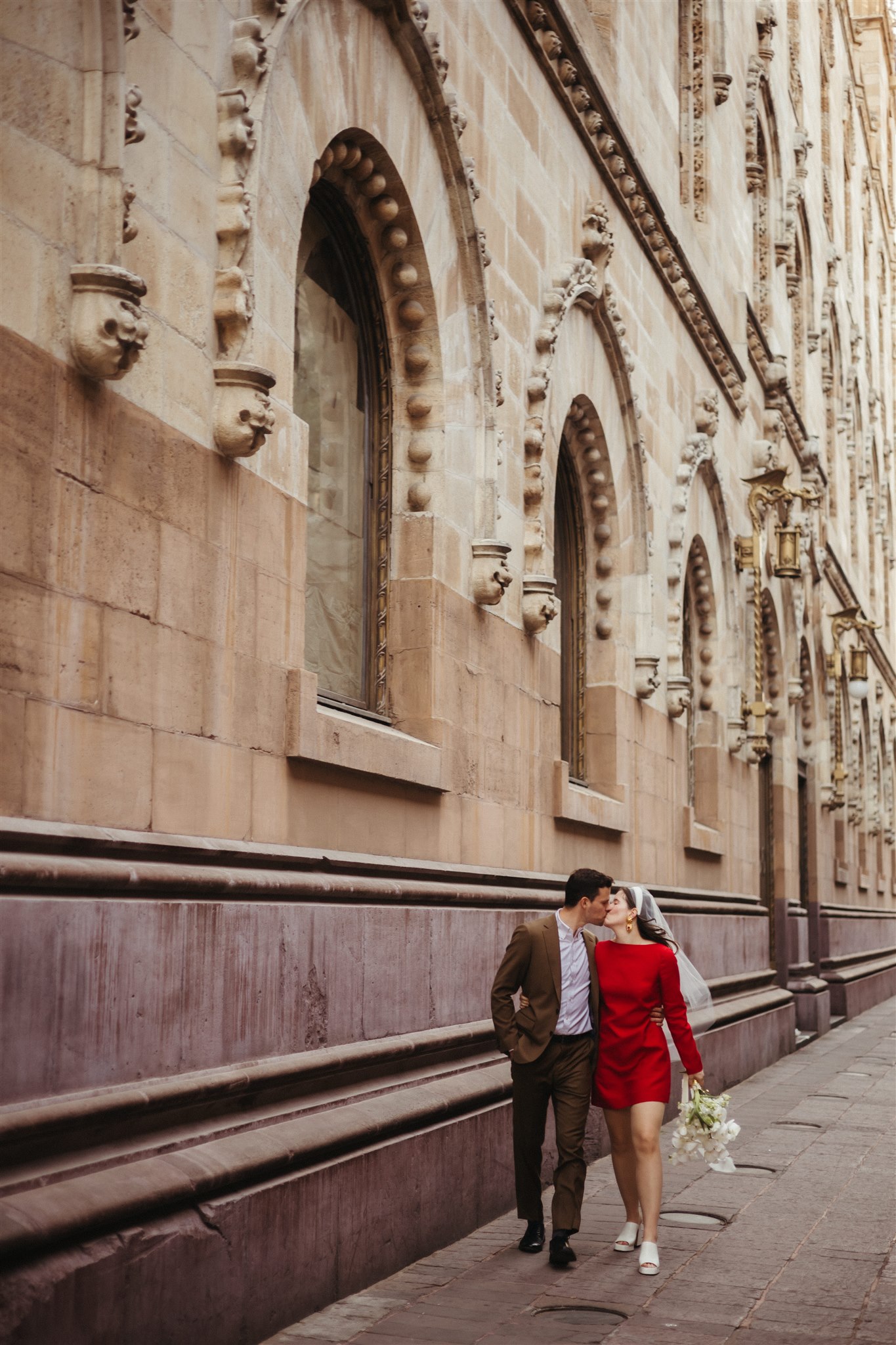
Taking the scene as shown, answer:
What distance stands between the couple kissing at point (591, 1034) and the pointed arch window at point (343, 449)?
1.52 m

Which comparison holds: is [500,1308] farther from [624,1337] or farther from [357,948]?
[357,948]

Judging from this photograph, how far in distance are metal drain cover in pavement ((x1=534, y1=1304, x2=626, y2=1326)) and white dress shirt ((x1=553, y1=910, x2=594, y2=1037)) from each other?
1267 mm

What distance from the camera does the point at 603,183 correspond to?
12633 millimetres

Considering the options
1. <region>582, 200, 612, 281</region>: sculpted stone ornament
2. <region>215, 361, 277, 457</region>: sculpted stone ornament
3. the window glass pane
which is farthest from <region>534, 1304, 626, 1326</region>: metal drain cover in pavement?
<region>582, 200, 612, 281</region>: sculpted stone ornament

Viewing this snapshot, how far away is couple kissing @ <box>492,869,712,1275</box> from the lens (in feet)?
23.9

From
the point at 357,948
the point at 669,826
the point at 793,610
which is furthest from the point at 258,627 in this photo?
the point at 793,610

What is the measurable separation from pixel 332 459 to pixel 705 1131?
11.7 feet

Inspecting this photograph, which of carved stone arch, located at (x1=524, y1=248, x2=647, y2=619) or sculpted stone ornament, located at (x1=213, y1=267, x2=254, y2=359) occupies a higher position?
carved stone arch, located at (x1=524, y1=248, x2=647, y2=619)

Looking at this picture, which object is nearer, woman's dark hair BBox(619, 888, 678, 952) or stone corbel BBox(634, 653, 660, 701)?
woman's dark hair BBox(619, 888, 678, 952)

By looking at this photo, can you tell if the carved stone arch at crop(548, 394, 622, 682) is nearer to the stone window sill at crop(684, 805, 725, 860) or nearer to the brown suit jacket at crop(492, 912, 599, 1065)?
the stone window sill at crop(684, 805, 725, 860)

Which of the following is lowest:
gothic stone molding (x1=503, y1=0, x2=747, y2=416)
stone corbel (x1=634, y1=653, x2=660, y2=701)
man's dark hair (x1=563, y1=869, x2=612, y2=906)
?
man's dark hair (x1=563, y1=869, x2=612, y2=906)

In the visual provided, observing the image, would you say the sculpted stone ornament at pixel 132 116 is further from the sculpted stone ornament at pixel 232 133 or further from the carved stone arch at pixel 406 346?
the carved stone arch at pixel 406 346

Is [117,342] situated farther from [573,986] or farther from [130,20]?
[573,986]

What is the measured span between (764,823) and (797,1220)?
13.1 metres
